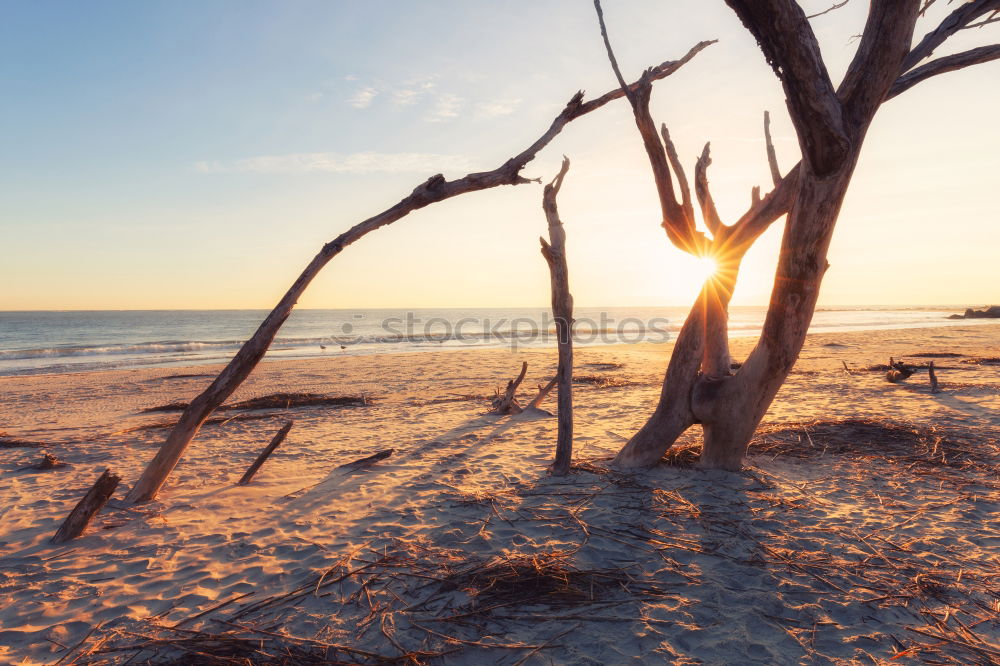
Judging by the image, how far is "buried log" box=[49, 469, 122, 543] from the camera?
449cm

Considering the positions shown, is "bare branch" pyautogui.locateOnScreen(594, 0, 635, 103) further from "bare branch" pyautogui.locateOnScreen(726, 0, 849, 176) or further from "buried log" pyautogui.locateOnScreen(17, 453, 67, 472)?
"buried log" pyautogui.locateOnScreen(17, 453, 67, 472)

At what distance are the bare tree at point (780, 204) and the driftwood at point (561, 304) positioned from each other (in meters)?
0.76

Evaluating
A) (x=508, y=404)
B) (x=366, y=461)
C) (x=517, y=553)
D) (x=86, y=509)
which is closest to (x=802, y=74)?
(x=517, y=553)

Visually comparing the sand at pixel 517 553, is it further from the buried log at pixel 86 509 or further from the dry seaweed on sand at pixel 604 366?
the dry seaweed on sand at pixel 604 366

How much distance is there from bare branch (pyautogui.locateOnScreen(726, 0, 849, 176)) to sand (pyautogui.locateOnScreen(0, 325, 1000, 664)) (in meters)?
2.94

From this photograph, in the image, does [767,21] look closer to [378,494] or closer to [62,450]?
[378,494]

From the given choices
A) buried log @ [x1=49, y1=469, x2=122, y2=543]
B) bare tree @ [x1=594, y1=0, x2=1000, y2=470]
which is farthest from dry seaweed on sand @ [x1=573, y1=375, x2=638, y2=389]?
buried log @ [x1=49, y1=469, x2=122, y2=543]

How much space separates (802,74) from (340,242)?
4.05m

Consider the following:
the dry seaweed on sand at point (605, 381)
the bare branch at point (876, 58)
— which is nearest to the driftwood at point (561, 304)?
the bare branch at point (876, 58)

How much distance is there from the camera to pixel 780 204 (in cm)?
523

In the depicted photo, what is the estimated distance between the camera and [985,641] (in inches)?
111

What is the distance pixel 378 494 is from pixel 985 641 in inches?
188

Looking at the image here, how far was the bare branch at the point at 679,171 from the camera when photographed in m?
5.54

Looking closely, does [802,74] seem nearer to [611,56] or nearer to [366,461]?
[611,56]
